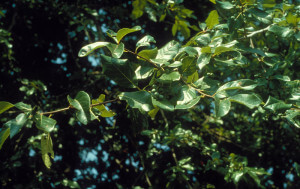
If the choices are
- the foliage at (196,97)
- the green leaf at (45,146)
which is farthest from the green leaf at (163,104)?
the green leaf at (45,146)

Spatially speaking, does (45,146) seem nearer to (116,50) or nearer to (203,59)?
(116,50)

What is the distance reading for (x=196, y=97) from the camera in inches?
34.5

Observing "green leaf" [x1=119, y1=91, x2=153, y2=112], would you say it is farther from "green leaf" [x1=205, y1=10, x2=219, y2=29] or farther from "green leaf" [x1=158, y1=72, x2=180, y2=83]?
"green leaf" [x1=205, y1=10, x2=219, y2=29]

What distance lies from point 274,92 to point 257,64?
0.23 metres

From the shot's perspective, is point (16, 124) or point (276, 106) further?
point (276, 106)

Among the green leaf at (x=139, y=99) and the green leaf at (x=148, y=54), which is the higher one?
the green leaf at (x=148, y=54)

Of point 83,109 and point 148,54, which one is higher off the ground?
point 148,54

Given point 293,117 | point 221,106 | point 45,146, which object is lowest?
point 293,117

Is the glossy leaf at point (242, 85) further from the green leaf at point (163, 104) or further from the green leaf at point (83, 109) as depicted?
the green leaf at point (83, 109)

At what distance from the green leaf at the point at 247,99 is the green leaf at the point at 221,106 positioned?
0.03 metres

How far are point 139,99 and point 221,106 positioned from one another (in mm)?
302

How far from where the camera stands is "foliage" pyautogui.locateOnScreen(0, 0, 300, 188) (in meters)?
0.87

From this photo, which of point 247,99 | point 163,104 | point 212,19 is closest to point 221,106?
point 247,99

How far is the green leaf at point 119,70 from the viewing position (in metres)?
0.85
